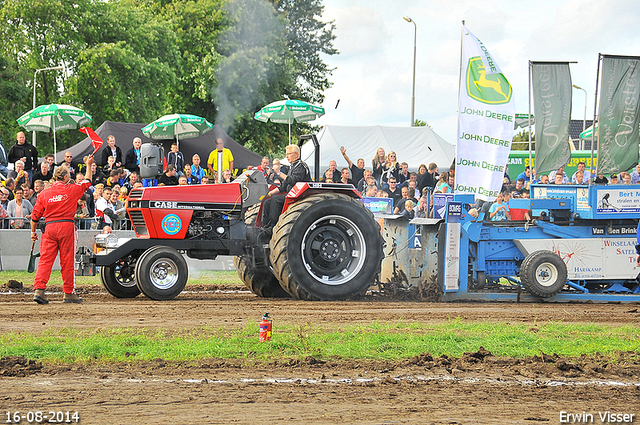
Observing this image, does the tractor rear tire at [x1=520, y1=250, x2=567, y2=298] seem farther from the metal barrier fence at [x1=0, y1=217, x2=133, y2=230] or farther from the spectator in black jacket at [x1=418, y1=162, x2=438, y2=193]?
the metal barrier fence at [x1=0, y1=217, x2=133, y2=230]

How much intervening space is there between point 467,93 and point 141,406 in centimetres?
988

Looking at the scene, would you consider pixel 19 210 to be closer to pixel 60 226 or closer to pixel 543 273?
pixel 60 226

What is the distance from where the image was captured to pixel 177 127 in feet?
59.2

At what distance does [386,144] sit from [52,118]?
9958 millimetres

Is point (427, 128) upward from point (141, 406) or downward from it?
upward

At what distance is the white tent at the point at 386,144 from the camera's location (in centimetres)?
2223

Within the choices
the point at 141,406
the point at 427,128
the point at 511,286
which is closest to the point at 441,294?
the point at 511,286

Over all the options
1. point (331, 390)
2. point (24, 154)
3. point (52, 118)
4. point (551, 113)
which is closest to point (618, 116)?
point (551, 113)

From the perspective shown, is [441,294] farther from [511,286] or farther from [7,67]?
[7,67]

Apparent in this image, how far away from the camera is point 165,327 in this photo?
22.8ft

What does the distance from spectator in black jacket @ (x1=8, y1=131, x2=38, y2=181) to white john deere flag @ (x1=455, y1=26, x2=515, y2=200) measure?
9.48 metres

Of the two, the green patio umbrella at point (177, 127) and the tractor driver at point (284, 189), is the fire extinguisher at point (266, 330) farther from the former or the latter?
the green patio umbrella at point (177, 127)

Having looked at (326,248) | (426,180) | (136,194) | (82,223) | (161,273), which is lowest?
(161,273)

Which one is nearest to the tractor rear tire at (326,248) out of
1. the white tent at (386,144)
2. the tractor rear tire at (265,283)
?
the tractor rear tire at (265,283)
